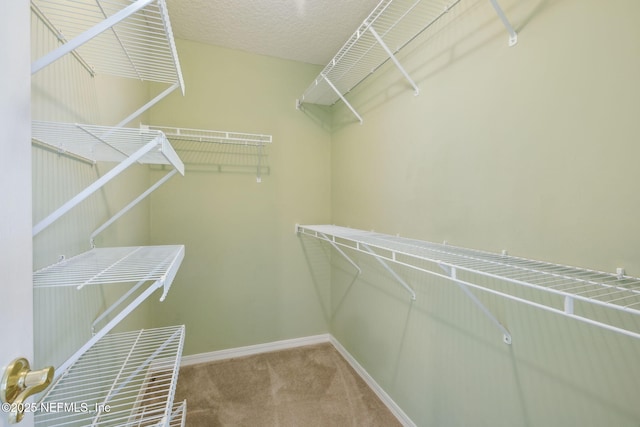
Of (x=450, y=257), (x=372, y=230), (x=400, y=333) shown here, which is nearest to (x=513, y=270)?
(x=450, y=257)

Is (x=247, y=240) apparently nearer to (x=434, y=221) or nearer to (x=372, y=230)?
(x=372, y=230)

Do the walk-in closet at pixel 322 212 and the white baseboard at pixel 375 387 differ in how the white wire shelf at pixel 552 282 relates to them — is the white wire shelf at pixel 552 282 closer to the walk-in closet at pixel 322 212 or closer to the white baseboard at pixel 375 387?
the walk-in closet at pixel 322 212

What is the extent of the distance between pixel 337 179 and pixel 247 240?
0.97m

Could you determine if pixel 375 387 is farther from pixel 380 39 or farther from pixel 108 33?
pixel 108 33

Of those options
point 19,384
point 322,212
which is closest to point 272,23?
point 322,212

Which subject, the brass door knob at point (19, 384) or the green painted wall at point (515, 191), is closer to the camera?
the brass door knob at point (19, 384)

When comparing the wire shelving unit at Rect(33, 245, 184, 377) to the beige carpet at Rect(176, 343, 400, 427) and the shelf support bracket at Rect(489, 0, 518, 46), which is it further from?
the shelf support bracket at Rect(489, 0, 518, 46)

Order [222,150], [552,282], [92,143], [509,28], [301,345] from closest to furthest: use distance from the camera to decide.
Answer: [552,282]
[92,143]
[509,28]
[222,150]
[301,345]

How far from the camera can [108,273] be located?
797 millimetres

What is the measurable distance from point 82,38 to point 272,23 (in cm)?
165

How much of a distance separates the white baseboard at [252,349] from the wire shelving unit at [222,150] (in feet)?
4.87

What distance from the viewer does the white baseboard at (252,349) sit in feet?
7.35

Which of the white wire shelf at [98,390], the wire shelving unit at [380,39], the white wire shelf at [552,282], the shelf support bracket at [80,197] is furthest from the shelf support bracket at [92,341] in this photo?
the wire shelving unit at [380,39]

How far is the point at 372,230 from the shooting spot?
1.96 metres
